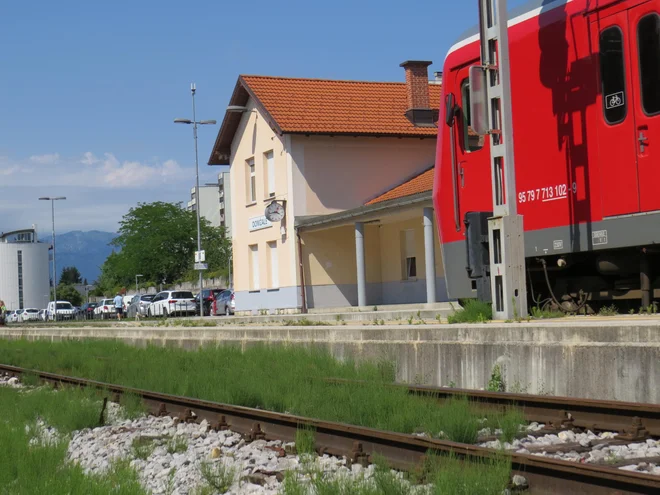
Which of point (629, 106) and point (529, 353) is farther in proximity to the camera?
point (629, 106)

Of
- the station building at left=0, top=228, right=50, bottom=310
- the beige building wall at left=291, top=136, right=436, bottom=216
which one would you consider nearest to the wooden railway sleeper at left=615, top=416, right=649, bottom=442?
the beige building wall at left=291, top=136, right=436, bottom=216

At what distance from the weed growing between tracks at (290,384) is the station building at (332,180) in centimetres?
1913

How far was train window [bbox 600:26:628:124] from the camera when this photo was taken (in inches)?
422

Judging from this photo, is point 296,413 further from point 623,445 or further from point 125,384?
point 125,384

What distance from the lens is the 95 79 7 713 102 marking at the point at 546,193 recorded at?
11622 mm

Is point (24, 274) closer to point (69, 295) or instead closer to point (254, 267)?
point (69, 295)

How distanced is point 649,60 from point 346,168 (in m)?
28.7

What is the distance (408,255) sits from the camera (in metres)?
37.0

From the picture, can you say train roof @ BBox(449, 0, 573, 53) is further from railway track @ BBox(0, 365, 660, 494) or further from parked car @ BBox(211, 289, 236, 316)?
parked car @ BBox(211, 289, 236, 316)

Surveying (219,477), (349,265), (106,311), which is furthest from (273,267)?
(219,477)

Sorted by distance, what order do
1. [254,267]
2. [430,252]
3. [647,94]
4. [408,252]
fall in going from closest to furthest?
1. [647,94]
2. [430,252]
3. [408,252]
4. [254,267]

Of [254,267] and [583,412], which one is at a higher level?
[254,267]

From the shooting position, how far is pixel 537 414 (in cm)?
814

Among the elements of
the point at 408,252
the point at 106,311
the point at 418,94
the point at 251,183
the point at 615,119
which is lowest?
the point at 106,311
